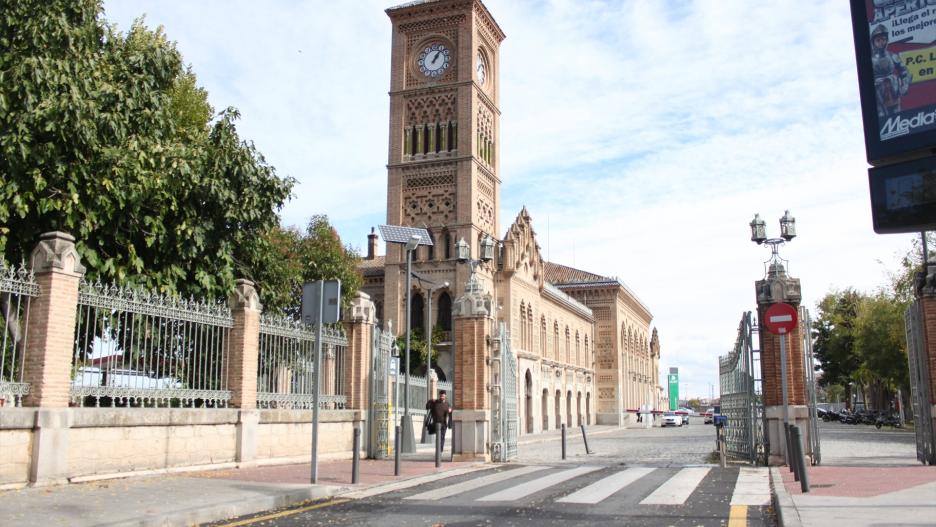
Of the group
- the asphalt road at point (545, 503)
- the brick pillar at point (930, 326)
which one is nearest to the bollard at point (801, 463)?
the asphalt road at point (545, 503)

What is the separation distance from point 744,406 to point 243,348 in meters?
10.1

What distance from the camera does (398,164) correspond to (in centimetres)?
→ 5453

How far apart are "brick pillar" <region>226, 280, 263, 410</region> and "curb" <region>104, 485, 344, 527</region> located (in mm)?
3564

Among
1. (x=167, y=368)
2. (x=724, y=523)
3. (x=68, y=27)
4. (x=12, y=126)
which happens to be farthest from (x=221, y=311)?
(x=724, y=523)

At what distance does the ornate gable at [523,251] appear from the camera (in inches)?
2072

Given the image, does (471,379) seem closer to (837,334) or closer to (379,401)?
(379,401)

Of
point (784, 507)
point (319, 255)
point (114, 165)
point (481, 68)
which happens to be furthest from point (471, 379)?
point (481, 68)

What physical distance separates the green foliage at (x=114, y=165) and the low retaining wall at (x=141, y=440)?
407cm

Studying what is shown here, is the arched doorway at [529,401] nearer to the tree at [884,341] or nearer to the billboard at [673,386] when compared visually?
the tree at [884,341]

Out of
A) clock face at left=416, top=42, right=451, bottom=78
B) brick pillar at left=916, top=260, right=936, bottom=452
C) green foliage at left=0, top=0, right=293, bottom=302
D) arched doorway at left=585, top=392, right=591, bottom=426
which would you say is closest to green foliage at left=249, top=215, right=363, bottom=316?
green foliage at left=0, top=0, right=293, bottom=302

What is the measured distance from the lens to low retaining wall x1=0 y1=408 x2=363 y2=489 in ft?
33.4

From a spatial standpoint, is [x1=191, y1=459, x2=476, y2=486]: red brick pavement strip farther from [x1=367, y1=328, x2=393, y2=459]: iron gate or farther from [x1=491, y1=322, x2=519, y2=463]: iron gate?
[x1=491, y1=322, x2=519, y2=463]: iron gate

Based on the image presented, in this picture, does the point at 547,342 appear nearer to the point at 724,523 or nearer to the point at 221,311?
the point at 221,311

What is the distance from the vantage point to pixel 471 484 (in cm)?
1252
